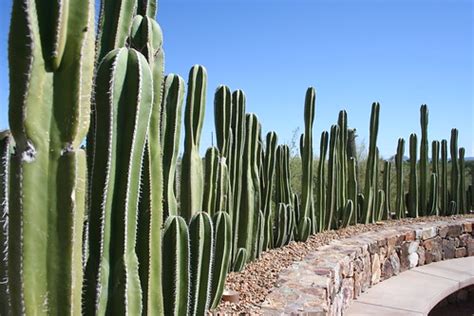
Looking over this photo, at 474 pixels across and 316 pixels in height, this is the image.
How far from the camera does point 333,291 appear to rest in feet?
14.5

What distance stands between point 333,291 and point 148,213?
8.72 feet

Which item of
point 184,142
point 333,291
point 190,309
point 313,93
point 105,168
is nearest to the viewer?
point 105,168

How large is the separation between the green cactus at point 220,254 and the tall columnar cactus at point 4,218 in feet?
6.59

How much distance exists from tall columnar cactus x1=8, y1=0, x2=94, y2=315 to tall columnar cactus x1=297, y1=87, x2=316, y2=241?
480cm

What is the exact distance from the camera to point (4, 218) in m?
1.65

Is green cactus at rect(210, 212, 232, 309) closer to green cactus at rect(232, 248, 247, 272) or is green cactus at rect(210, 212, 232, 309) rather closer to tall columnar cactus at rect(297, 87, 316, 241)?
green cactus at rect(232, 248, 247, 272)

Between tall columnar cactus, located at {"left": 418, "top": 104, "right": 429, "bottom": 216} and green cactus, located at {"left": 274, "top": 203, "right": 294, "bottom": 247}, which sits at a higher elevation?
tall columnar cactus, located at {"left": 418, "top": 104, "right": 429, "bottom": 216}

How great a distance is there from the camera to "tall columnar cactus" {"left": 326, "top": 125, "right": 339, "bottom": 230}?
709cm

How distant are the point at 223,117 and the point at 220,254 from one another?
1.46 meters

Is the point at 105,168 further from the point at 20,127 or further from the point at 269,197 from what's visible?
the point at 269,197

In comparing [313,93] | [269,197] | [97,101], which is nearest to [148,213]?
[97,101]

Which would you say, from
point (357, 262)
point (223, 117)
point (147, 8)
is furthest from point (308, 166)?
point (147, 8)

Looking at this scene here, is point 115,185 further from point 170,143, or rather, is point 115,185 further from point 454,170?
point 454,170

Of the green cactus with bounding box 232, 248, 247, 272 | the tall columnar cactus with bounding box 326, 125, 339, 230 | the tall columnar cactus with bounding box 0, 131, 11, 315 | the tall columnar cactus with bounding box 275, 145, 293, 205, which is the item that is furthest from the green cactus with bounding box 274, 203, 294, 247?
the tall columnar cactus with bounding box 0, 131, 11, 315
